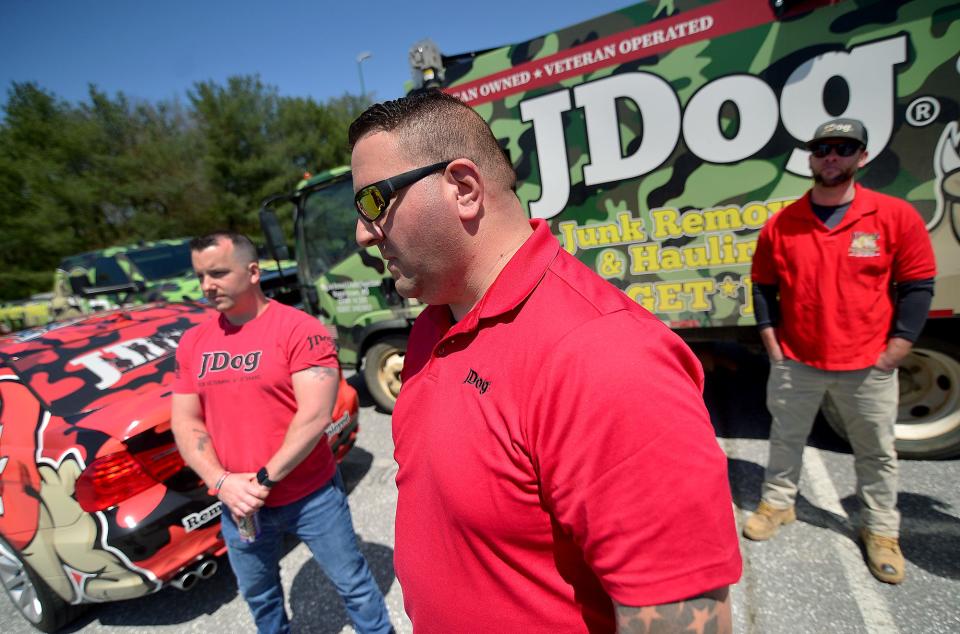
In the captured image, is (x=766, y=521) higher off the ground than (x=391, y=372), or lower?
lower

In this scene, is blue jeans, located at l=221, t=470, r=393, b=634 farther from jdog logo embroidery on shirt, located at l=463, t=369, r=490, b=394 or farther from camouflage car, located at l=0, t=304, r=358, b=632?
jdog logo embroidery on shirt, located at l=463, t=369, r=490, b=394

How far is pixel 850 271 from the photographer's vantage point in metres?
2.17

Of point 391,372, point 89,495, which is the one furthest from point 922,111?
point 89,495

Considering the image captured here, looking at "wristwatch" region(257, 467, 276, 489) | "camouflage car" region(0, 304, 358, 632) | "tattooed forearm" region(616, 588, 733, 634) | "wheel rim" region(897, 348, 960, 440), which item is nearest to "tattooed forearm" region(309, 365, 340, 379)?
"wristwatch" region(257, 467, 276, 489)

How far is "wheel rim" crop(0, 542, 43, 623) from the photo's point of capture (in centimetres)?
253

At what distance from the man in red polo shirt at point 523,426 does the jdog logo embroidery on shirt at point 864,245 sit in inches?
72.0

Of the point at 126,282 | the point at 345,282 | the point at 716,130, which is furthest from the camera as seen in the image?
the point at 126,282

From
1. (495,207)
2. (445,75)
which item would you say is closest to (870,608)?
(495,207)

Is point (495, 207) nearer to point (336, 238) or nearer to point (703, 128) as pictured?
point (703, 128)

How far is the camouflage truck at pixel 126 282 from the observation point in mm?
7137

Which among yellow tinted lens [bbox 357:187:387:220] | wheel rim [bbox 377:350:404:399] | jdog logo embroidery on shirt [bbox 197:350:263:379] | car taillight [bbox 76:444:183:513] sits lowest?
wheel rim [bbox 377:350:404:399]

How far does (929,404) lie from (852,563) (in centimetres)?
143

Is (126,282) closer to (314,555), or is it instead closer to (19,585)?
(19,585)

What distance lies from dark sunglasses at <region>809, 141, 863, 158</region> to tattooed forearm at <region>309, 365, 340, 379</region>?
247cm
